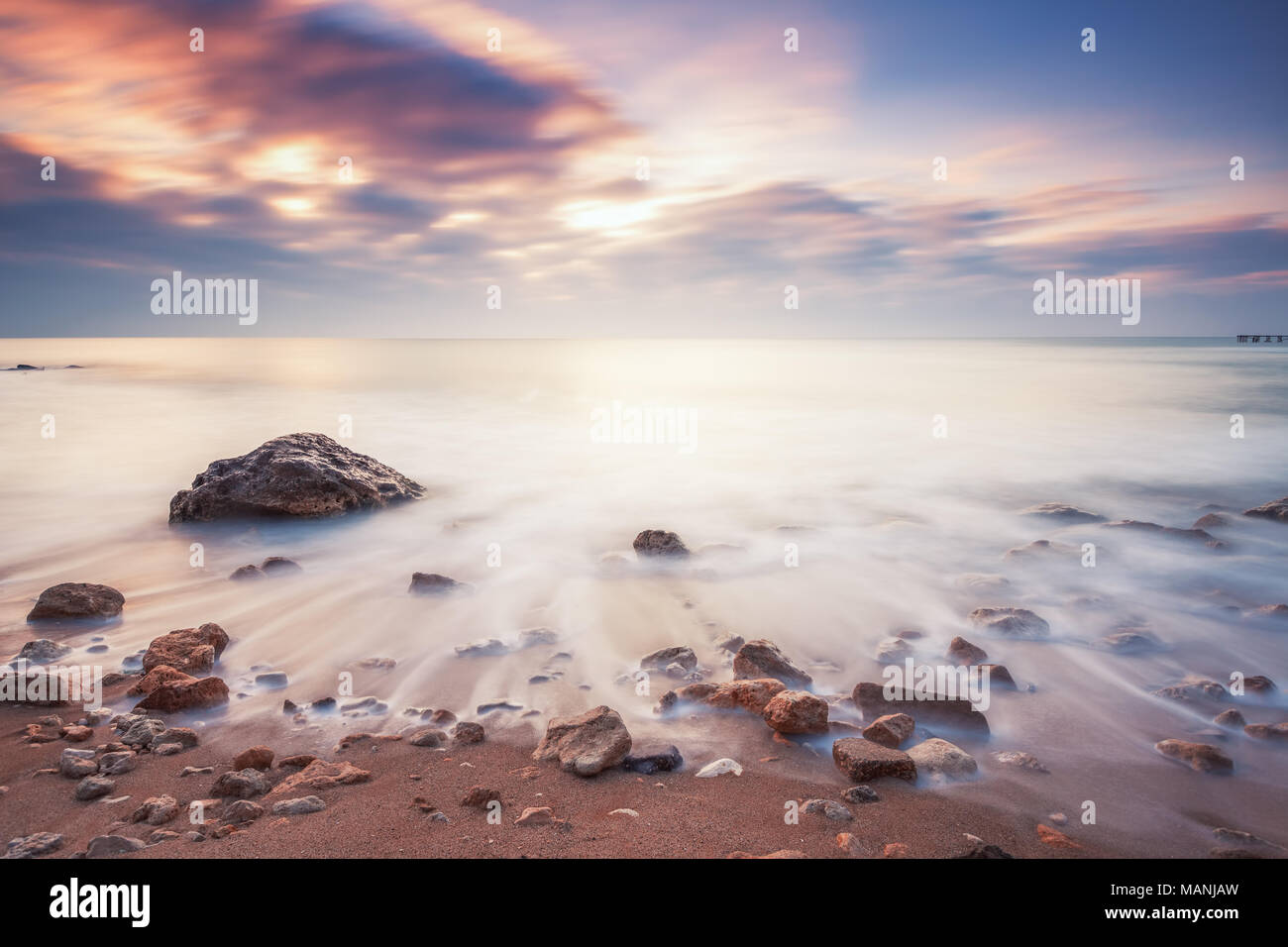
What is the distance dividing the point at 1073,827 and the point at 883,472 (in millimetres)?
11397

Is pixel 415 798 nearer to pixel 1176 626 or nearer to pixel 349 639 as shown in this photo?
pixel 349 639

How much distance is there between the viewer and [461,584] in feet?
25.2

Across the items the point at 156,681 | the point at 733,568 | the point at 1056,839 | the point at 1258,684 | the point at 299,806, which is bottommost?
the point at 1056,839


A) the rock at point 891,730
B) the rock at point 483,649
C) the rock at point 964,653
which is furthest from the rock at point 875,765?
the rock at point 483,649

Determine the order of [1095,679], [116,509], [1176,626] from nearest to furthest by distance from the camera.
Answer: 1. [1095,679]
2. [1176,626]
3. [116,509]

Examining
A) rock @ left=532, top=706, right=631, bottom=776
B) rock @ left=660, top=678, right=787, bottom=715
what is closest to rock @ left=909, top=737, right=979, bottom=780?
rock @ left=660, top=678, right=787, bottom=715

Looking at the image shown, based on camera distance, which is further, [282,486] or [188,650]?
[282,486]

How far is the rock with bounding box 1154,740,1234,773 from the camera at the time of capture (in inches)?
165

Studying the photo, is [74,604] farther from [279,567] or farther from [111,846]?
[111,846]

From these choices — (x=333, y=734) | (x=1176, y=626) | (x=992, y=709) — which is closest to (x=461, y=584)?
(x=333, y=734)

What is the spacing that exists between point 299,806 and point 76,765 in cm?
144

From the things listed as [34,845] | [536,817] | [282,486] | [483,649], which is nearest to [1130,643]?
[536,817]

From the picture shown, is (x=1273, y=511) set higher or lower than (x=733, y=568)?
higher

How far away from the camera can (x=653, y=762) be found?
403 centimetres
